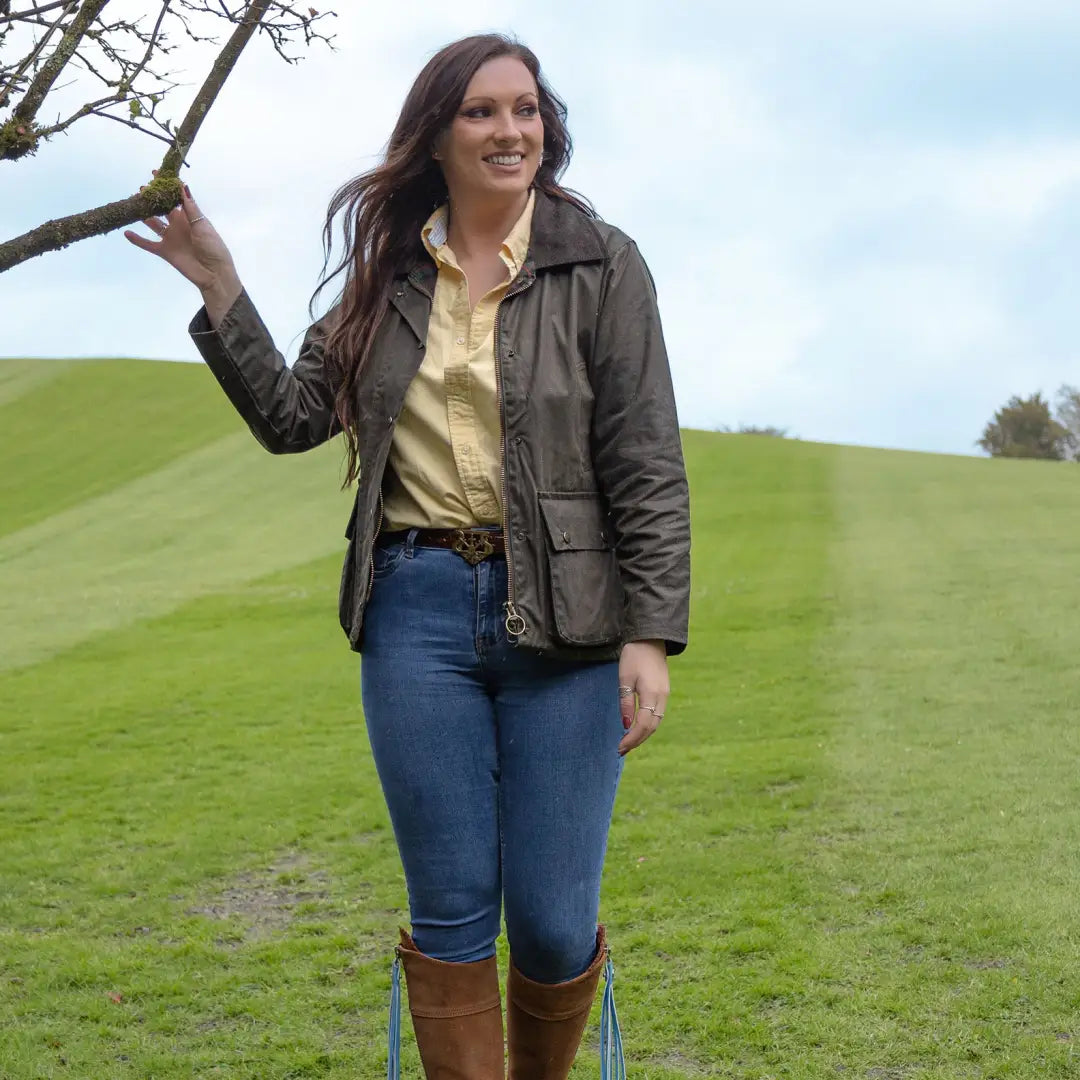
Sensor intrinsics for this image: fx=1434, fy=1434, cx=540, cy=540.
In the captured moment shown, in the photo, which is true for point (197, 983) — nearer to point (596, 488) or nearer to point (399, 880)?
point (399, 880)

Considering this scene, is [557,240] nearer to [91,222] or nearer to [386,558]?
[386,558]

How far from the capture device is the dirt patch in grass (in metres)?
6.10

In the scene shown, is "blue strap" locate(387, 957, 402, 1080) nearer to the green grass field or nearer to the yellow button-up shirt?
the yellow button-up shirt

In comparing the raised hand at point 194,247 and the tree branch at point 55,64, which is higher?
the tree branch at point 55,64

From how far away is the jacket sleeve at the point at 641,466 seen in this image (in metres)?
2.89

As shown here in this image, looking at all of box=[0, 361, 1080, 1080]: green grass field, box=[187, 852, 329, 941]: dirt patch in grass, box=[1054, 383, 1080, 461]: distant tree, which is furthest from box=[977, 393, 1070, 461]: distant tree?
box=[187, 852, 329, 941]: dirt patch in grass

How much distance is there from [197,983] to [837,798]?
12.5ft

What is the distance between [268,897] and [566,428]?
424cm

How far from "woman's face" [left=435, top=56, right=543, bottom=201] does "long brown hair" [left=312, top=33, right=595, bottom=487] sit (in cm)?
3

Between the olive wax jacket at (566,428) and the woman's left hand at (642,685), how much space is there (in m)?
0.04

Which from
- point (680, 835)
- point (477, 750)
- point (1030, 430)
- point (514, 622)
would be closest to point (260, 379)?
point (514, 622)

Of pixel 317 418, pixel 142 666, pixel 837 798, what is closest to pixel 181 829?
pixel 837 798

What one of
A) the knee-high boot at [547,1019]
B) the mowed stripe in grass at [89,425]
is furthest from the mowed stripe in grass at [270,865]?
the mowed stripe in grass at [89,425]

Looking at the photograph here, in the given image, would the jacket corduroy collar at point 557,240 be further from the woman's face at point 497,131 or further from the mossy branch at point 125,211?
the mossy branch at point 125,211
